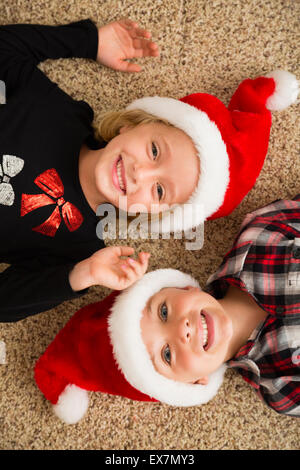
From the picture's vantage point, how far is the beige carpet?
1018 millimetres

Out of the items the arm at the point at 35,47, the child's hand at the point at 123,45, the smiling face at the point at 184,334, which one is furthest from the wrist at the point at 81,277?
the child's hand at the point at 123,45

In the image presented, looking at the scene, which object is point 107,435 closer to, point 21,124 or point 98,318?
point 98,318

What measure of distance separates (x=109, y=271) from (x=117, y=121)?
370mm

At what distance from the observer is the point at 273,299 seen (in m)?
0.92

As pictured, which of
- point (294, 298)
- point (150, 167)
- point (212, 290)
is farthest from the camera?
point (212, 290)

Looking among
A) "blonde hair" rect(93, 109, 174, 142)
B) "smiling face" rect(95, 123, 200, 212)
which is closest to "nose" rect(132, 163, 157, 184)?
"smiling face" rect(95, 123, 200, 212)

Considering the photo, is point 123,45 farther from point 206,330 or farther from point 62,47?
point 206,330

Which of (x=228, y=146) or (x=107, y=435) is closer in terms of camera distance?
(x=228, y=146)

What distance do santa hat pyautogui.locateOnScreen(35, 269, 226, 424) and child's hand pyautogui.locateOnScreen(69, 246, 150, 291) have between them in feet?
0.17

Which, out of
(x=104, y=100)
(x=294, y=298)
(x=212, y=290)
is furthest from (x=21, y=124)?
(x=294, y=298)

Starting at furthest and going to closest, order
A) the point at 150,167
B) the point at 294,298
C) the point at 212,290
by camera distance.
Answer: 1. the point at 212,290
2. the point at 294,298
3. the point at 150,167

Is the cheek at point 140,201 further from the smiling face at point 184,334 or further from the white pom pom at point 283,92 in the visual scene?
the white pom pom at point 283,92

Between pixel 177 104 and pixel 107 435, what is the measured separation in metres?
0.85

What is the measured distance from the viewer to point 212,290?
3.34 ft
